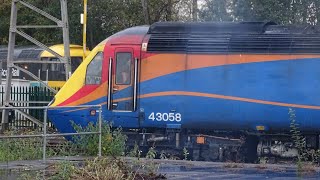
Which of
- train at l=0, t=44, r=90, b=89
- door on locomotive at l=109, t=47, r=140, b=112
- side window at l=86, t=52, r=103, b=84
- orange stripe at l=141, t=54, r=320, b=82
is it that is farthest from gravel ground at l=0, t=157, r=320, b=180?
train at l=0, t=44, r=90, b=89

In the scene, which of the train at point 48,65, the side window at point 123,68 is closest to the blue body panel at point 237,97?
the side window at point 123,68

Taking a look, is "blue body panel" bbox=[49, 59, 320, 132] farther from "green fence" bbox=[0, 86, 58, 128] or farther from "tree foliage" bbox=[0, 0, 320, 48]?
"tree foliage" bbox=[0, 0, 320, 48]

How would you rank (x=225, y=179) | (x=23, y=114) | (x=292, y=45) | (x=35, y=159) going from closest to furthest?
1. (x=225, y=179)
2. (x=35, y=159)
3. (x=292, y=45)
4. (x=23, y=114)

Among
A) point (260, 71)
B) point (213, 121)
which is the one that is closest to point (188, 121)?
point (213, 121)

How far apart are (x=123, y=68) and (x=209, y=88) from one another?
83.0 inches

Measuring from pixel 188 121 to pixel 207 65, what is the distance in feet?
4.44

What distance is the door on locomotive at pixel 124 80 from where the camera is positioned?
51.1ft

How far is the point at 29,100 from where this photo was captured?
78.3 feet

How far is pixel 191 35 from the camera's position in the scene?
15617 mm

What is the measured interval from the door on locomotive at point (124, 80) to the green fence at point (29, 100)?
651 cm

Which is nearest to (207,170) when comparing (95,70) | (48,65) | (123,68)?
(123,68)

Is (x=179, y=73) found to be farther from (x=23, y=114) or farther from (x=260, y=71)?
(x=23, y=114)

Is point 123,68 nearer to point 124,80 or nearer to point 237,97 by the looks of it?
point 124,80

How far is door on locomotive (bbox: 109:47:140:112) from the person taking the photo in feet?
51.1
